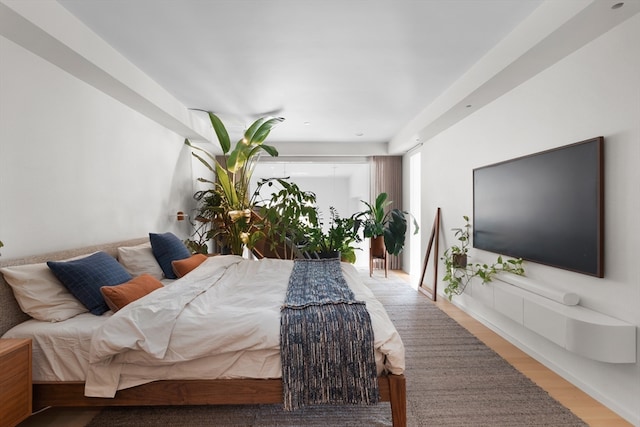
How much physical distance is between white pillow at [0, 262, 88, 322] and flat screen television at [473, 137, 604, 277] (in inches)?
128

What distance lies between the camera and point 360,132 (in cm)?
552

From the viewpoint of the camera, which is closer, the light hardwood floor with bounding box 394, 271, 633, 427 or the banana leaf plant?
the light hardwood floor with bounding box 394, 271, 633, 427

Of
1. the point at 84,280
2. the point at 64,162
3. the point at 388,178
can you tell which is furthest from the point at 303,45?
the point at 388,178

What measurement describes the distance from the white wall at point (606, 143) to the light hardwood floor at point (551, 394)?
0.19 ft

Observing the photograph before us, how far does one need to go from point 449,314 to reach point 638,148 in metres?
2.52

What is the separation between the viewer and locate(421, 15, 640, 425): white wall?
75.5 inches

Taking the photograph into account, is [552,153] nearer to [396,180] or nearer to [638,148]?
[638,148]

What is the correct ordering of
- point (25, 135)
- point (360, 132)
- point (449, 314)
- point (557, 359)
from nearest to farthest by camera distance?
point (25, 135) → point (557, 359) → point (449, 314) → point (360, 132)

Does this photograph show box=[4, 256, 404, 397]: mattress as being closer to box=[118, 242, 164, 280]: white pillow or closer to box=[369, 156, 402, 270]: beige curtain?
box=[118, 242, 164, 280]: white pillow

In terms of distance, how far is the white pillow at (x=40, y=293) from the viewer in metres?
1.93

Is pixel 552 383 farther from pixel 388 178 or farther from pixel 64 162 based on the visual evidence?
pixel 388 178

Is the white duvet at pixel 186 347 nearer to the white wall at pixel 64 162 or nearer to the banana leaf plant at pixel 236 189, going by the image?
the white wall at pixel 64 162

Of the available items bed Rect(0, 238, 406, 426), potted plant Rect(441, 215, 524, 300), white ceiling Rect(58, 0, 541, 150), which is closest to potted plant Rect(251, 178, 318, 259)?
white ceiling Rect(58, 0, 541, 150)

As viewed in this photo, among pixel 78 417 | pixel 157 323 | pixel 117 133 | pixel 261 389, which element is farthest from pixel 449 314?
pixel 117 133
